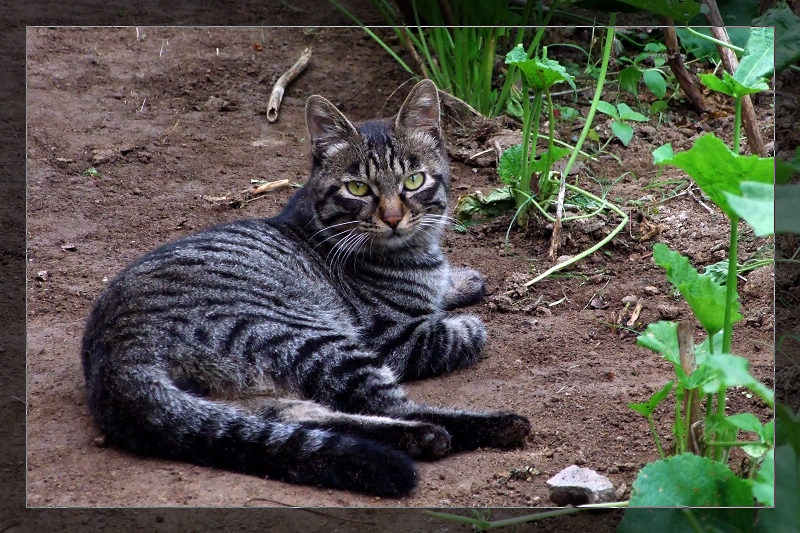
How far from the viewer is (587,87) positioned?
12.2 ft

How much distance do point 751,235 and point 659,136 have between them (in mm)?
879

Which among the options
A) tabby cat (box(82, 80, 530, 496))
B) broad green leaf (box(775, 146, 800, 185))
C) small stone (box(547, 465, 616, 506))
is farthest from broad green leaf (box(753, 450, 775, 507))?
tabby cat (box(82, 80, 530, 496))

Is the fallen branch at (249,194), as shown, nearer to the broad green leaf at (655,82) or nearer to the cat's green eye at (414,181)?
the cat's green eye at (414,181)

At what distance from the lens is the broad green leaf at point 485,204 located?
12.1 feet

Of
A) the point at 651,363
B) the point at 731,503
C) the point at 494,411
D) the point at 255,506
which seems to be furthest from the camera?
the point at 651,363

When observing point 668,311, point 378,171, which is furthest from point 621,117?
point 378,171

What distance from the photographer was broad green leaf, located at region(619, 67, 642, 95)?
3658 millimetres

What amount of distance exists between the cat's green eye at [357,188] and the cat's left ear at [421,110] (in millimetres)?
252

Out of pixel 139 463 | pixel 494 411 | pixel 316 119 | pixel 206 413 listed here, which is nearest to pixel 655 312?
pixel 494 411

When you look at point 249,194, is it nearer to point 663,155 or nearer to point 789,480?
point 663,155

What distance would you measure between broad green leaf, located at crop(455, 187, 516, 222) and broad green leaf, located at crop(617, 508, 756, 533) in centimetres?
194

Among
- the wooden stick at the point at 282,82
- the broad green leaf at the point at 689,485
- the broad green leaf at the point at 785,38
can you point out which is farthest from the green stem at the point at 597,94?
the broad green leaf at the point at 689,485

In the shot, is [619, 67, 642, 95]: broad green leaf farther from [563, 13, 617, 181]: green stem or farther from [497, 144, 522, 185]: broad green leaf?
[497, 144, 522, 185]: broad green leaf

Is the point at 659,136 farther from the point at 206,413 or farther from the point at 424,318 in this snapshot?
the point at 206,413
